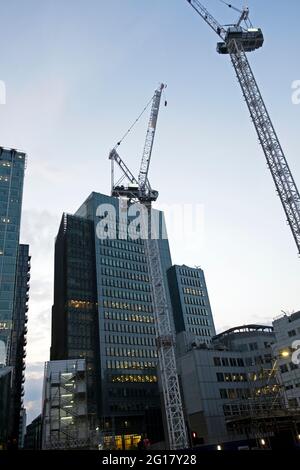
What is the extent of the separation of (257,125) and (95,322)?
343 feet

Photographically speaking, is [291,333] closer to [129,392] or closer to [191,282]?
[129,392]

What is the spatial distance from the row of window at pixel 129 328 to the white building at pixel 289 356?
247 feet

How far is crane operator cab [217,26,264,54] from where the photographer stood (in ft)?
236

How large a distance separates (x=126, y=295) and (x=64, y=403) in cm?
6064

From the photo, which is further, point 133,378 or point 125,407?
point 133,378

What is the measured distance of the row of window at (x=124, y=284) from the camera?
15536cm

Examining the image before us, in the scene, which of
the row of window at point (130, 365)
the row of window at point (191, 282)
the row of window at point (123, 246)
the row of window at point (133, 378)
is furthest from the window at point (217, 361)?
the row of window at point (191, 282)

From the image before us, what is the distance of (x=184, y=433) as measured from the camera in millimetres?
69812

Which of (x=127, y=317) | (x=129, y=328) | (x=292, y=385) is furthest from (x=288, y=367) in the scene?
(x=127, y=317)

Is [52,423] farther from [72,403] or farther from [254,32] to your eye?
[254,32]

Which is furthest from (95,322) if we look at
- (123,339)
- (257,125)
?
(257,125)

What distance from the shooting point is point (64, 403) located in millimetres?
101250

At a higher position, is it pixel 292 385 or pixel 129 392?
pixel 129 392
